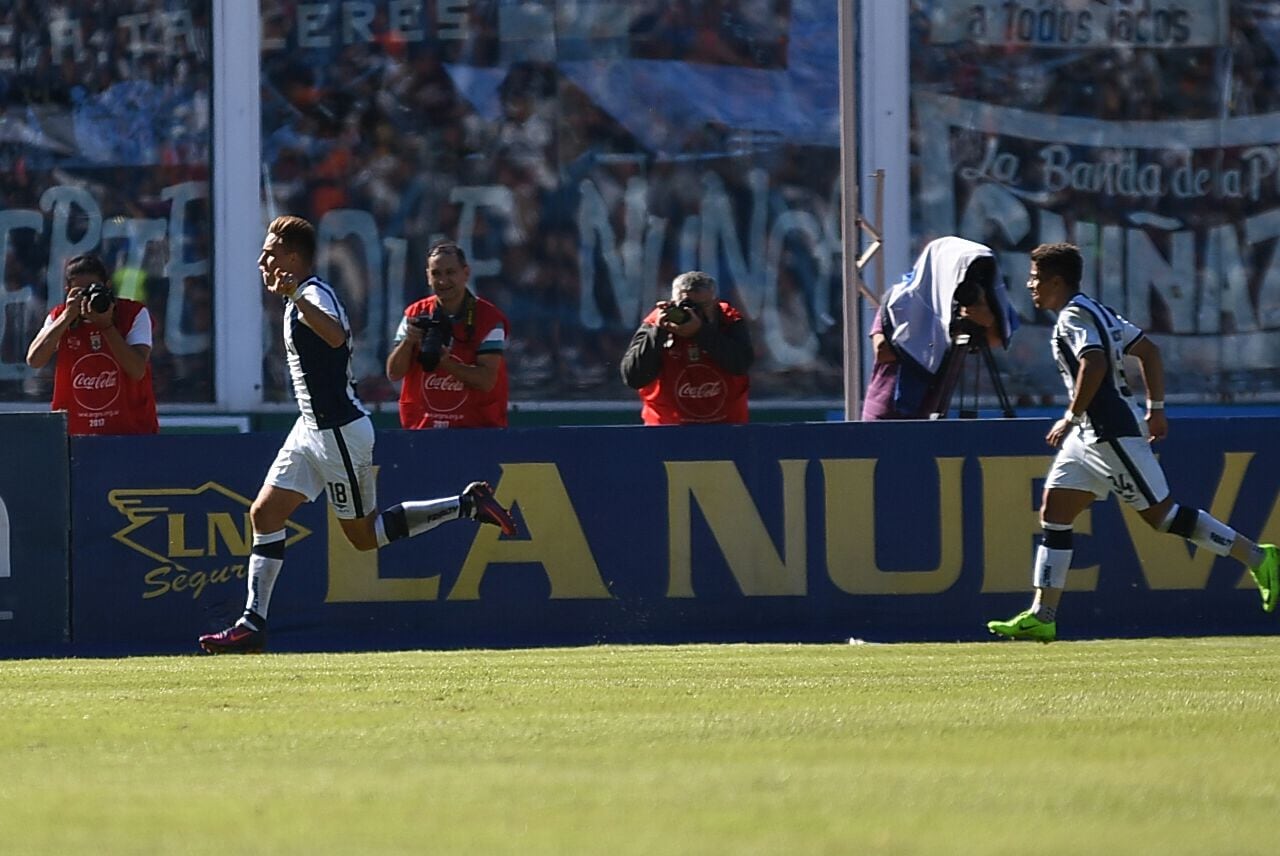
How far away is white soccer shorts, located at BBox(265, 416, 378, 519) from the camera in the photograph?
10703mm

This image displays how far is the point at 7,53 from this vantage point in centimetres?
1770

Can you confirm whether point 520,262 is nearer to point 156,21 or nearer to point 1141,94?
point 156,21

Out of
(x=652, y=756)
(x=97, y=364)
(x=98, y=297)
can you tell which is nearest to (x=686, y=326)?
(x=98, y=297)

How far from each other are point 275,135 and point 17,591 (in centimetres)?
617

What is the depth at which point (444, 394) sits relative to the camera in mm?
12641

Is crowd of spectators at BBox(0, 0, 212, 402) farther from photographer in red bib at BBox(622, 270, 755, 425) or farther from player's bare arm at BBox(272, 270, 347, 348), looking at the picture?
player's bare arm at BBox(272, 270, 347, 348)

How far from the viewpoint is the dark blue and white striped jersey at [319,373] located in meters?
10.7

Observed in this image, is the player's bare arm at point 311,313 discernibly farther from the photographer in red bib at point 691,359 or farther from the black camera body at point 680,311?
the black camera body at point 680,311

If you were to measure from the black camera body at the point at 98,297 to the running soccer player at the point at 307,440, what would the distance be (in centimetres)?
206

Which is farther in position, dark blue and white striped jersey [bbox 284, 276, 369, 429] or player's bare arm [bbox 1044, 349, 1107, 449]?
player's bare arm [bbox 1044, 349, 1107, 449]

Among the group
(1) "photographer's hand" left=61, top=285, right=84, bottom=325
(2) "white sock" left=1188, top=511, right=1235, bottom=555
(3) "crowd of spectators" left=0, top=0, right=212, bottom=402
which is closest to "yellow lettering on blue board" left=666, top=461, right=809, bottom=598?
(2) "white sock" left=1188, top=511, right=1235, bottom=555

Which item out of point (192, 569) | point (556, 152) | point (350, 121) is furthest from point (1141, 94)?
point (192, 569)

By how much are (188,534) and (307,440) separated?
1.91 metres

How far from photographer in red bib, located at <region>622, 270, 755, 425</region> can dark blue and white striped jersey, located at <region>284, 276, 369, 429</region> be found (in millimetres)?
2145
